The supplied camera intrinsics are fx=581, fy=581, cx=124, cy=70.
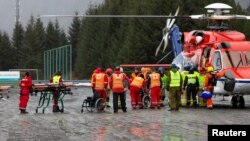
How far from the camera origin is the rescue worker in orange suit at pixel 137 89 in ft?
81.6

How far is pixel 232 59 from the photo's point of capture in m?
24.8

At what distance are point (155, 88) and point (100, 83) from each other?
302cm

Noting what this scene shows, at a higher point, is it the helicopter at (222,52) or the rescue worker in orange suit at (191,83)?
the helicopter at (222,52)

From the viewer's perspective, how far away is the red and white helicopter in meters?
24.0

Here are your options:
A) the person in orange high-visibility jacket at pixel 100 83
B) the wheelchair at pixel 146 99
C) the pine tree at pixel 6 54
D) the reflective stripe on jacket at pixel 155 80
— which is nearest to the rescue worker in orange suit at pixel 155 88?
the reflective stripe on jacket at pixel 155 80

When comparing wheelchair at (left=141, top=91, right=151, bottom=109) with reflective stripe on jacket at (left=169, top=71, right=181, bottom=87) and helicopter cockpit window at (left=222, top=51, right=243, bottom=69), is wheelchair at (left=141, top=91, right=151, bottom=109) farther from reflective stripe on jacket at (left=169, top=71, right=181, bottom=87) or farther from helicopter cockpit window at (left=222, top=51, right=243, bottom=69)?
helicopter cockpit window at (left=222, top=51, right=243, bottom=69)

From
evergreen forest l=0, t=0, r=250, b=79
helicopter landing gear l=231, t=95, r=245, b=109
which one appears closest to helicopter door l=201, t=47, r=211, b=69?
helicopter landing gear l=231, t=95, r=245, b=109

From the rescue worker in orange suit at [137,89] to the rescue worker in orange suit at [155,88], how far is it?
400 mm

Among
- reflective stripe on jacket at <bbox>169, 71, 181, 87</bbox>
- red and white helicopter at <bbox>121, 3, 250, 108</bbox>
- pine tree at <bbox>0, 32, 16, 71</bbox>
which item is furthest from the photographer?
pine tree at <bbox>0, 32, 16, 71</bbox>

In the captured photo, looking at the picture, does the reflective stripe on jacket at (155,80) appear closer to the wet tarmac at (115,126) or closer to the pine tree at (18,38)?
the wet tarmac at (115,126)

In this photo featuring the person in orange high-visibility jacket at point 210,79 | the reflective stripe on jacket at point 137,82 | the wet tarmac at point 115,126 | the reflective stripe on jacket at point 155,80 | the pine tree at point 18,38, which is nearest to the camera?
the wet tarmac at point 115,126

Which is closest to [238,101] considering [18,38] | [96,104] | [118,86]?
[118,86]

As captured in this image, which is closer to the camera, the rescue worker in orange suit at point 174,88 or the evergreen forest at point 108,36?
the rescue worker in orange suit at point 174,88

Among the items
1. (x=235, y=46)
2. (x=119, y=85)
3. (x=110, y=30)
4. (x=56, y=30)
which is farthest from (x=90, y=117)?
(x=56, y=30)
